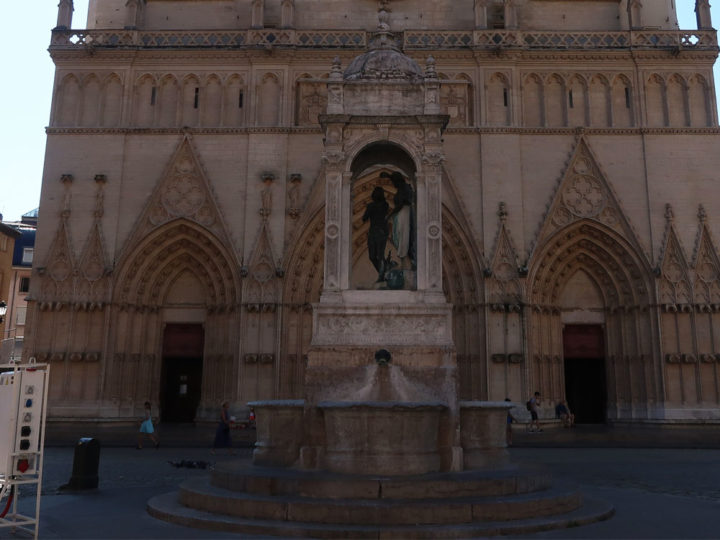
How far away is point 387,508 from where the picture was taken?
6684 mm

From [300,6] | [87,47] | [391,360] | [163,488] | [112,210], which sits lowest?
[163,488]

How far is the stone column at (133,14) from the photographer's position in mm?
24344

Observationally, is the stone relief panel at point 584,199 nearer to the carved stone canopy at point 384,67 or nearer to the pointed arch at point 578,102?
the pointed arch at point 578,102

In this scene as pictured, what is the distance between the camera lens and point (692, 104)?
23203mm

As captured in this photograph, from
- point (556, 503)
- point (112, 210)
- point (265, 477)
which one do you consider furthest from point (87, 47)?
point (556, 503)

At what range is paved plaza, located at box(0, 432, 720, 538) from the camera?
21.9 feet

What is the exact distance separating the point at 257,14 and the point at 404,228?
17.0 meters

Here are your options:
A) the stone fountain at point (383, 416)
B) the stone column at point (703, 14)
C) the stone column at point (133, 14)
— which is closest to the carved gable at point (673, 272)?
the stone column at point (703, 14)

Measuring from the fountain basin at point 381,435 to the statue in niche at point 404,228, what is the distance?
2898 millimetres

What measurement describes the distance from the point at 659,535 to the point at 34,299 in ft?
69.1

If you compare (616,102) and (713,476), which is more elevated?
(616,102)

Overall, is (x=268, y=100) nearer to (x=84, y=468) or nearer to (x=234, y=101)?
(x=234, y=101)

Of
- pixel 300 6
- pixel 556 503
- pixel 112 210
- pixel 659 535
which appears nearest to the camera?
pixel 659 535

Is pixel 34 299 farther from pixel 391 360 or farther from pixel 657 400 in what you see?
pixel 657 400
